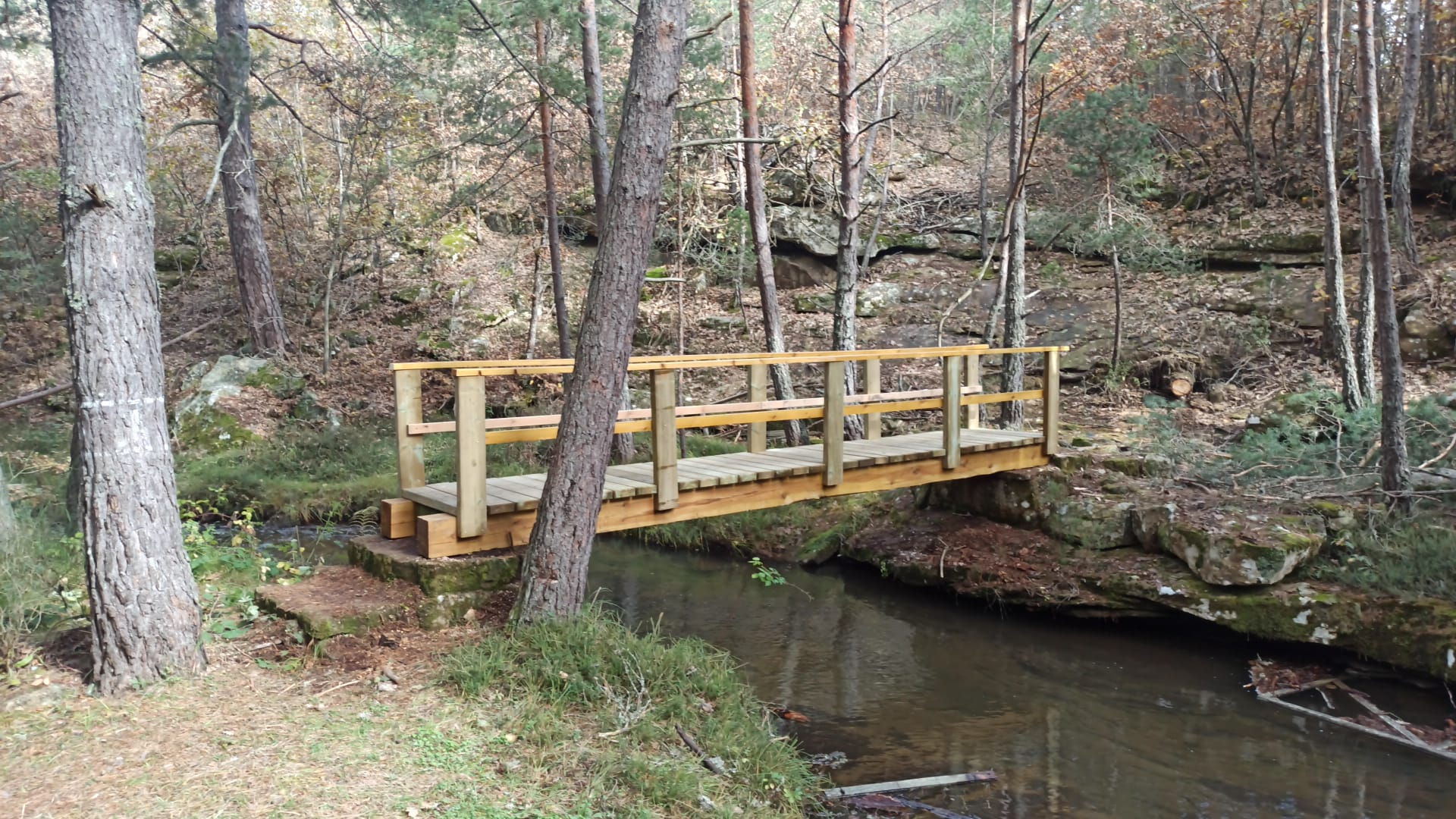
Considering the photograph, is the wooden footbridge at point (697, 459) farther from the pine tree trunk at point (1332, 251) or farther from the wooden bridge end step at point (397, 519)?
the pine tree trunk at point (1332, 251)

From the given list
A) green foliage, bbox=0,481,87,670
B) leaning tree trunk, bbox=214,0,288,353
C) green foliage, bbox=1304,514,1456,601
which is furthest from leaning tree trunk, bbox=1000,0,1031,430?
leaning tree trunk, bbox=214,0,288,353

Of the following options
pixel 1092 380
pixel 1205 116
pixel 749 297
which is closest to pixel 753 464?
pixel 1092 380

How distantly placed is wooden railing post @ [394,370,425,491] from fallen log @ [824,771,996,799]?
3.34 meters

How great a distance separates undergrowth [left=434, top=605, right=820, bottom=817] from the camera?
374cm

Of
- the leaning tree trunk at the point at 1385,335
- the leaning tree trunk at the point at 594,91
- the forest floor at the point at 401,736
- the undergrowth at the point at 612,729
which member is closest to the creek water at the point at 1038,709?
the undergrowth at the point at 612,729

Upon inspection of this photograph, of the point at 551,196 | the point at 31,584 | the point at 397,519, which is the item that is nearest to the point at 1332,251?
the point at 551,196

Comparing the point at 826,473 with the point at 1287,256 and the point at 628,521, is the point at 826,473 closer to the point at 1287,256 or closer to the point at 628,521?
the point at 628,521

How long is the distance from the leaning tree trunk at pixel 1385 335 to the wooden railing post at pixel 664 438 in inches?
232

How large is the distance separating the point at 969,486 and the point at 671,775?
639 cm

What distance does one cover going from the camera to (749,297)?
56.5 ft

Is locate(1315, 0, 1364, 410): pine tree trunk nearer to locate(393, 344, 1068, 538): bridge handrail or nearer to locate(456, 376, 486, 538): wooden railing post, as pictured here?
locate(393, 344, 1068, 538): bridge handrail

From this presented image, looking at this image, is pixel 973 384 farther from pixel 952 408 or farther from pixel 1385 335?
pixel 1385 335

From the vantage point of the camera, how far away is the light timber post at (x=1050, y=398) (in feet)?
29.0

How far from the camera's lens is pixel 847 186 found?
1107 cm
